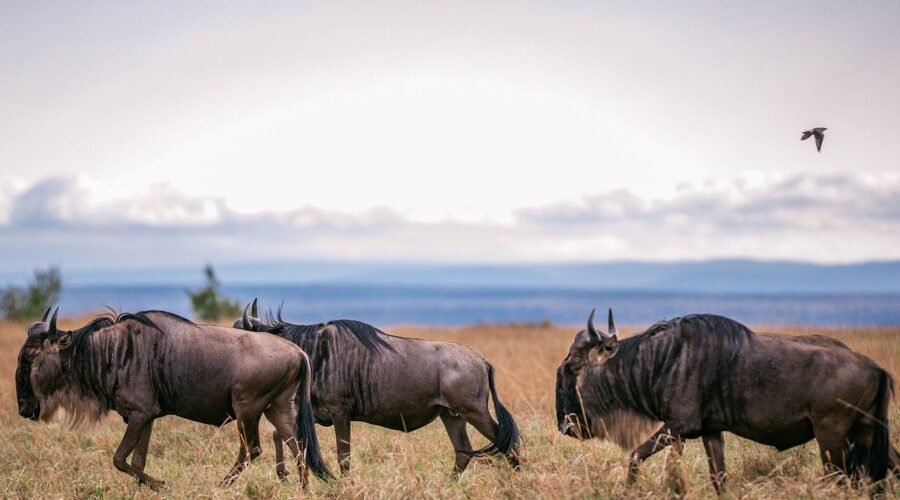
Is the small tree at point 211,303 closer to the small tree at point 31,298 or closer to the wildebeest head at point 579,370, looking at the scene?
→ the small tree at point 31,298

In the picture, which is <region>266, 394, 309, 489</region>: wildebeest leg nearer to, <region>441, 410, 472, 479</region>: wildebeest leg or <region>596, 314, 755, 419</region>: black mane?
<region>441, 410, 472, 479</region>: wildebeest leg

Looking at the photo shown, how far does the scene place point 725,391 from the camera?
6.65 m

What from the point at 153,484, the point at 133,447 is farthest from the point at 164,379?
the point at 153,484

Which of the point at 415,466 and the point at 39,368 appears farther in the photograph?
the point at 415,466

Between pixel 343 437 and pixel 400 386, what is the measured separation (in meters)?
0.73

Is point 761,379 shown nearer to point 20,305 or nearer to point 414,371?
point 414,371

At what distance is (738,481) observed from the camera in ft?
23.8

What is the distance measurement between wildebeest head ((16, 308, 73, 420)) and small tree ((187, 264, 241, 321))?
20.1 metres

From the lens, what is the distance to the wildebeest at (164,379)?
768 cm

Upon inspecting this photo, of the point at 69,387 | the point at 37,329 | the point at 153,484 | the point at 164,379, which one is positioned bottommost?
the point at 153,484

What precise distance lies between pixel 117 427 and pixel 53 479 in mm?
3792

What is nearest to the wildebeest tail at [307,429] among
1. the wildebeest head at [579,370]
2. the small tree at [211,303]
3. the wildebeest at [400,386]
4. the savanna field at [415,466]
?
the savanna field at [415,466]

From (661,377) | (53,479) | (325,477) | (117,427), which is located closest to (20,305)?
(117,427)

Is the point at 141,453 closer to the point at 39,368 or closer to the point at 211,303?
the point at 39,368
